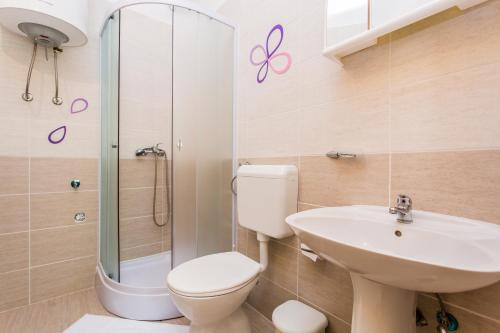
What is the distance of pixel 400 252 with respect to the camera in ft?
2.40

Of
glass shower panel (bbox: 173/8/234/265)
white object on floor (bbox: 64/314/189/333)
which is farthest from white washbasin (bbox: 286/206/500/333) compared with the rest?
white object on floor (bbox: 64/314/189/333)

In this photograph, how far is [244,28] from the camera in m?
1.59

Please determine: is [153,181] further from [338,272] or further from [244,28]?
[338,272]

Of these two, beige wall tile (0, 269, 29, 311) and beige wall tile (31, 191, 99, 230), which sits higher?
beige wall tile (31, 191, 99, 230)

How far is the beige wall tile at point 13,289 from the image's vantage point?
1474 mm

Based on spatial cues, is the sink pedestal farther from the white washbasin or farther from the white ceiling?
the white ceiling

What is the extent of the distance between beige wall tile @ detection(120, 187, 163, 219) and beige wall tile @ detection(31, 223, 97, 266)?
0.96ft

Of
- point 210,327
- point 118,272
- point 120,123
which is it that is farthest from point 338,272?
point 120,123

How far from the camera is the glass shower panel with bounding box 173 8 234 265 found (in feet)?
4.61

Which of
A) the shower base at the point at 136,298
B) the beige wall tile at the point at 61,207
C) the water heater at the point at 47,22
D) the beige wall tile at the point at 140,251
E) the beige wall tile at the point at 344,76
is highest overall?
the water heater at the point at 47,22

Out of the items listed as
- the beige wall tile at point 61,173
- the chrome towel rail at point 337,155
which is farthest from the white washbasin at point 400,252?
the beige wall tile at point 61,173

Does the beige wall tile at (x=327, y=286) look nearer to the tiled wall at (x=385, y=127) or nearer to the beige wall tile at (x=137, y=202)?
the tiled wall at (x=385, y=127)

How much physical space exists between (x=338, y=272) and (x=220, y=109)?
1.18 meters

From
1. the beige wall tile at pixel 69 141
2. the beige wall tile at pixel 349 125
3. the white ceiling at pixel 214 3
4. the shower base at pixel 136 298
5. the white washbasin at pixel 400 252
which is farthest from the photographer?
the white ceiling at pixel 214 3
